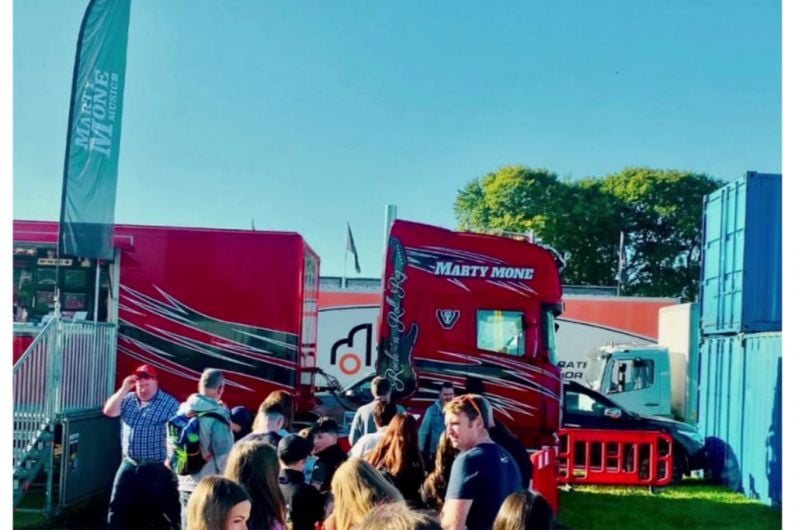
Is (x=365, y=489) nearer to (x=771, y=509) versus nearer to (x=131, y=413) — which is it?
(x=131, y=413)

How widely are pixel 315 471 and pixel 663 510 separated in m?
6.08

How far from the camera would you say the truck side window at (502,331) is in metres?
9.23

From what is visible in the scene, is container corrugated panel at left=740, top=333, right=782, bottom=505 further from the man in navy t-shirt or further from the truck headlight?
the man in navy t-shirt

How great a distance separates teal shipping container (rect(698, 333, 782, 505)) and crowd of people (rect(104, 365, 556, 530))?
4727 mm

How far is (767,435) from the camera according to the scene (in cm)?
972

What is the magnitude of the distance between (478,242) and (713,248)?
442cm

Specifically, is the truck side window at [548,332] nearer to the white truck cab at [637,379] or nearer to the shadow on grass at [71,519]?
the shadow on grass at [71,519]

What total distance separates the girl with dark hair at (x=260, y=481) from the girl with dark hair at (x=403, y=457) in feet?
3.99

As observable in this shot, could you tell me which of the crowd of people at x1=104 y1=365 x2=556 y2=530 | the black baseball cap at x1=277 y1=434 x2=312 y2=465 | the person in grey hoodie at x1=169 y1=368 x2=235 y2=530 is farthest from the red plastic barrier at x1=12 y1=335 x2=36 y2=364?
the black baseball cap at x1=277 y1=434 x2=312 y2=465

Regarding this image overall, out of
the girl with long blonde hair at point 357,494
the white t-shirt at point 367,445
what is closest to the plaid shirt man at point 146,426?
the white t-shirt at point 367,445

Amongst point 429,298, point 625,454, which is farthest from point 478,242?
point 625,454

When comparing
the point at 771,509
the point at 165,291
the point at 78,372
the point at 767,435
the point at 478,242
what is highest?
the point at 478,242

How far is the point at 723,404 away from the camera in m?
11.2

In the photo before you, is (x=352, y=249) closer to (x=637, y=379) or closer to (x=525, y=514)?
(x=637, y=379)
